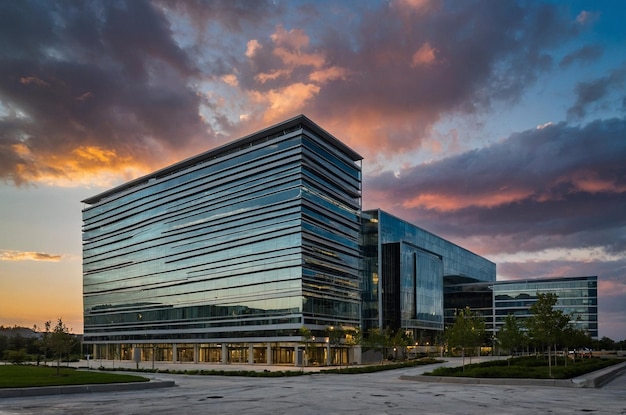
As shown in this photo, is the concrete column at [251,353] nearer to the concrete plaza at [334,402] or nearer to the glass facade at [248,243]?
the glass facade at [248,243]

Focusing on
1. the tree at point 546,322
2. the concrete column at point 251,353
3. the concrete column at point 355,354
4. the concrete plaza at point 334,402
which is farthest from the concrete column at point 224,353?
the concrete plaza at point 334,402

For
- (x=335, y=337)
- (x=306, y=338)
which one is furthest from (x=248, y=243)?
(x=335, y=337)

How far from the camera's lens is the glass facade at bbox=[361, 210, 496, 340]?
112750mm

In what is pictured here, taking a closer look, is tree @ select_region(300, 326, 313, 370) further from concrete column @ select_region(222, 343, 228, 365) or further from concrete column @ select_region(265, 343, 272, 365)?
concrete column @ select_region(222, 343, 228, 365)

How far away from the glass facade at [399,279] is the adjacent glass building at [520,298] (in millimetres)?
32672

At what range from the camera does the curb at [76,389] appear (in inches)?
1192

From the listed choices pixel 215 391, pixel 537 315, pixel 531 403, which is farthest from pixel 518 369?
pixel 215 391

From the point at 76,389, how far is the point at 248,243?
223ft

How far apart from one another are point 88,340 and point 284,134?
84.7 m

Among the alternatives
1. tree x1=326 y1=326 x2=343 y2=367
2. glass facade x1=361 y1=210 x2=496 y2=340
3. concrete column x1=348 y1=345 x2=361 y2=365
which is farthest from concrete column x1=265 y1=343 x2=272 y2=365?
glass facade x1=361 y1=210 x2=496 y2=340

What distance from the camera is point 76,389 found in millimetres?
32906

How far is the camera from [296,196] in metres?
92.2

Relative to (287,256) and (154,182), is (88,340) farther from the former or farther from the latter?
(287,256)

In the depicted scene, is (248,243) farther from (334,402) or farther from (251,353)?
(334,402)
